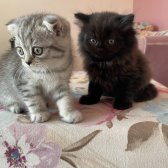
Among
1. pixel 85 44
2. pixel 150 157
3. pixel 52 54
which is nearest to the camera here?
pixel 150 157

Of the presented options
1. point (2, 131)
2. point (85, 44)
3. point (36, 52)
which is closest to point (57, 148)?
point (2, 131)

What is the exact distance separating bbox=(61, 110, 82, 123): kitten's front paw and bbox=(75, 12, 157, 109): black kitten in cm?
17

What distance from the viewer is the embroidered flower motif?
0.70 metres

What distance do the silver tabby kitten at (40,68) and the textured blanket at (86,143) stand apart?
0.22 ft

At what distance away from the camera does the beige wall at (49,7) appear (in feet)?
7.19

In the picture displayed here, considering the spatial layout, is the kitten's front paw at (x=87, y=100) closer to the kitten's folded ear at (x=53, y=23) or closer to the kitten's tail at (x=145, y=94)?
the kitten's tail at (x=145, y=94)

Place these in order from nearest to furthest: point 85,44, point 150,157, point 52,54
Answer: point 150,157 < point 52,54 < point 85,44

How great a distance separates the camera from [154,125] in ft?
2.59

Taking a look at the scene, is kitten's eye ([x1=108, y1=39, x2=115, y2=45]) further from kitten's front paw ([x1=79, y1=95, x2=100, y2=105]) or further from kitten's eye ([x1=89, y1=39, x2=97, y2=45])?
kitten's front paw ([x1=79, y1=95, x2=100, y2=105])

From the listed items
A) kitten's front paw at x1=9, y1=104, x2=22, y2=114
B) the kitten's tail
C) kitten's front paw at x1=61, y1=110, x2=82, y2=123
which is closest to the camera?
kitten's front paw at x1=61, y1=110, x2=82, y2=123

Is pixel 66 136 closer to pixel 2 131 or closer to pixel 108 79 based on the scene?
pixel 2 131

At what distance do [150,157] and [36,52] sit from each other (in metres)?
0.40

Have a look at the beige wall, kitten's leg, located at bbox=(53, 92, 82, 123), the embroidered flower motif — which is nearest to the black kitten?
Result: kitten's leg, located at bbox=(53, 92, 82, 123)

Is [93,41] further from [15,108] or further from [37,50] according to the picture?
[15,108]
